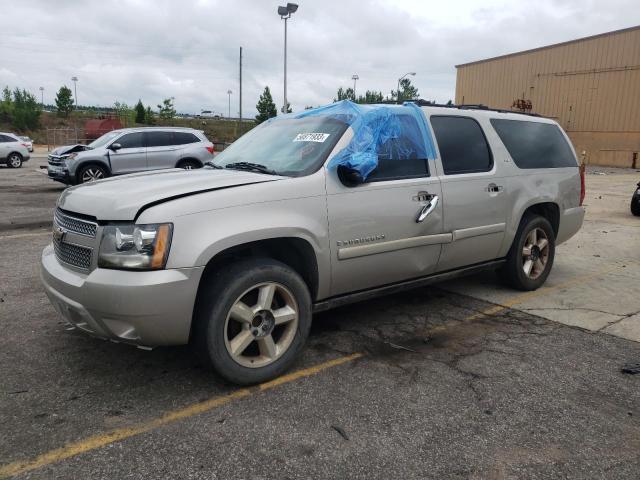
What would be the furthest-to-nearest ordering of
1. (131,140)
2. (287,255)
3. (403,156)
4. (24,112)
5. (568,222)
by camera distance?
(24,112), (131,140), (568,222), (403,156), (287,255)

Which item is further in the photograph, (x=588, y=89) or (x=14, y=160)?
(x=588, y=89)

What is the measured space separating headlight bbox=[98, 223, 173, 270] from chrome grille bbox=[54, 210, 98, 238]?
207 mm

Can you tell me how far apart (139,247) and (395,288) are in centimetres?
202

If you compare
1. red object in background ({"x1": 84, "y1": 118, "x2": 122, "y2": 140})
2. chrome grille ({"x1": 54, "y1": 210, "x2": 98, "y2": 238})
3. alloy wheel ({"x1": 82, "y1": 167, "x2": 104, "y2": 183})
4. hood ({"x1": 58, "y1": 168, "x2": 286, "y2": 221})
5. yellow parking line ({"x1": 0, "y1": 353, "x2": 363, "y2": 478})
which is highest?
red object in background ({"x1": 84, "y1": 118, "x2": 122, "y2": 140})

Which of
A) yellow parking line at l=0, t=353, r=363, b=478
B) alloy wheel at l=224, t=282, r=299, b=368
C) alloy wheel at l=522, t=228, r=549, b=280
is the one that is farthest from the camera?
alloy wheel at l=522, t=228, r=549, b=280

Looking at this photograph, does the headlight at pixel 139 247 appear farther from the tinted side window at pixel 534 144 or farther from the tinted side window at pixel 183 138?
the tinted side window at pixel 183 138

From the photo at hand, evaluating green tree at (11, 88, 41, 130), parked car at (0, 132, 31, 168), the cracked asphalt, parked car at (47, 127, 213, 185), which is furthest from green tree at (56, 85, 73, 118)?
the cracked asphalt

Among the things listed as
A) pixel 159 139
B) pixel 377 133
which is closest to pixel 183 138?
pixel 159 139

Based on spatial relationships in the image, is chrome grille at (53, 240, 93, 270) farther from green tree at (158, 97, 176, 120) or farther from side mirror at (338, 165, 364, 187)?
green tree at (158, 97, 176, 120)

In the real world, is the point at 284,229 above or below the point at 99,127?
below

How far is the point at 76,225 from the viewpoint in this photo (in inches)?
126

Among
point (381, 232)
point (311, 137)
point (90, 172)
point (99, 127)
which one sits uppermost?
point (99, 127)

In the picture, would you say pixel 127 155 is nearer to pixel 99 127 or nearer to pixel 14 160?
pixel 14 160

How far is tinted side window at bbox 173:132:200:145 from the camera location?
47.1ft
